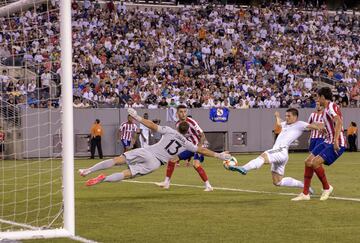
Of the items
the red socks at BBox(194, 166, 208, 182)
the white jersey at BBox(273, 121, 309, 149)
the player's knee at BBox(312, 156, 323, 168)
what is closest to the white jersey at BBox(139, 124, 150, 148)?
the red socks at BBox(194, 166, 208, 182)

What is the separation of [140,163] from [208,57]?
28.4 metres

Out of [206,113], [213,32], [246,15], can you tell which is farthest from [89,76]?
[246,15]

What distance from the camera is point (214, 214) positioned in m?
13.3

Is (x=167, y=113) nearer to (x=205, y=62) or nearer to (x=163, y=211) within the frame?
(x=205, y=62)

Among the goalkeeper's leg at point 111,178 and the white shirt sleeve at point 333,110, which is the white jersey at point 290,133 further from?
the goalkeeper's leg at point 111,178

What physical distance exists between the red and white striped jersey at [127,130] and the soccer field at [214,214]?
1377 centimetres

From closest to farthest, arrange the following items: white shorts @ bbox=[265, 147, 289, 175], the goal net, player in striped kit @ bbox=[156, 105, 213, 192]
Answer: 1. the goal net
2. white shorts @ bbox=[265, 147, 289, 175]
3. player in striped kit @ bbox=[156, 105, 213, 192]

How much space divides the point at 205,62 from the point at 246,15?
684cm

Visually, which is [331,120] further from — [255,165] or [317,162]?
[255,165]

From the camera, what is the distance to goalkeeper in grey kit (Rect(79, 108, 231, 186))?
15.8 metres

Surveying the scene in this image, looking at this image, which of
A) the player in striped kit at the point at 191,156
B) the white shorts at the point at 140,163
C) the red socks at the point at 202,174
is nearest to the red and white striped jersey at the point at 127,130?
the player in striped kit at the point at 191,156

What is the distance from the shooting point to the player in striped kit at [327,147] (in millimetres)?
15438

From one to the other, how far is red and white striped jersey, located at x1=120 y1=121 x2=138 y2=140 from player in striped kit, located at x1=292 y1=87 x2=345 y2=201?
772 inches

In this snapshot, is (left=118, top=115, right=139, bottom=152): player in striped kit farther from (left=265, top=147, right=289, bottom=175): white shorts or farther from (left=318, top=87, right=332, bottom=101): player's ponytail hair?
(left=318, top=87, right=332, bottom=101): player's ponytail hair
